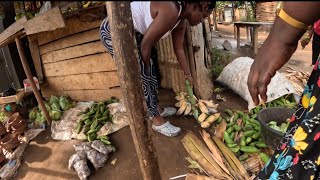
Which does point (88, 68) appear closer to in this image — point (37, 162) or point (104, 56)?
point (104, 56)

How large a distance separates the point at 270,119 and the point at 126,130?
2.04 metres

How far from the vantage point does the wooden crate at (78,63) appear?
461 cm

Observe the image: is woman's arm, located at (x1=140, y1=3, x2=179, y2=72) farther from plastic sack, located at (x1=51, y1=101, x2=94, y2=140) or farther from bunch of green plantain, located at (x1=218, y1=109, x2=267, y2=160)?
plastic sack, located at (x1=51, y1=101, x2=94, y2=140)

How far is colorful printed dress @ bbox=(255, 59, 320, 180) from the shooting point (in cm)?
109

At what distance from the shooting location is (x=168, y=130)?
353 cm

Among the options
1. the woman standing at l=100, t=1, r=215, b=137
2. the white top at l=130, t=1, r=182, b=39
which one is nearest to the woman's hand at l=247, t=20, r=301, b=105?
the woman standing at l=100, t=1, r=215, b=137

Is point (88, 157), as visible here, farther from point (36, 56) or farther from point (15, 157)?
point (36, 56)

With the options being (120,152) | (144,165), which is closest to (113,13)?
(144,165)

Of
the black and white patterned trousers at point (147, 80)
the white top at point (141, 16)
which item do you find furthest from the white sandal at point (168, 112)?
the white top at point (141, 16)

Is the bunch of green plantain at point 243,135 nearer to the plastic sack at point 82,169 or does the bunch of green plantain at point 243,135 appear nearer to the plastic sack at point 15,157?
the plastic sack at point 82,169

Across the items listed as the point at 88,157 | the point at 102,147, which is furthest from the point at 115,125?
the point at 88,157

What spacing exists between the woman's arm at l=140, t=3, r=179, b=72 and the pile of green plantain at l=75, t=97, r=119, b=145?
5.53 feet

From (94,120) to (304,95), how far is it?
353cm

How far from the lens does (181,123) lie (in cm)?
383
